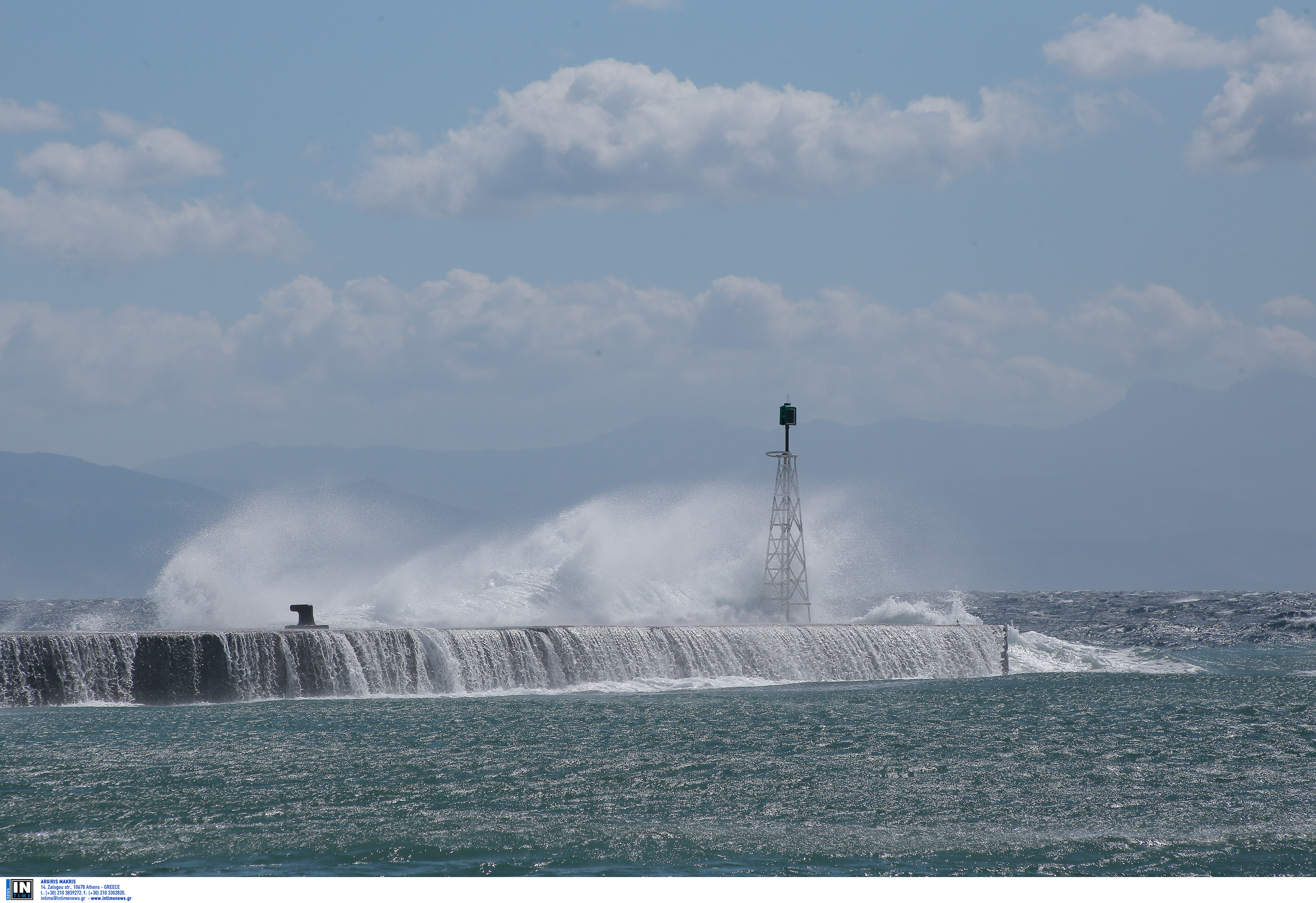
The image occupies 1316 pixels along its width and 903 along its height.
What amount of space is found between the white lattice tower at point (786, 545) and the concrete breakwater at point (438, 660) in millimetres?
7866

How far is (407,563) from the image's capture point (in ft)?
180

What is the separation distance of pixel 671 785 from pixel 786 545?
30.7 meters

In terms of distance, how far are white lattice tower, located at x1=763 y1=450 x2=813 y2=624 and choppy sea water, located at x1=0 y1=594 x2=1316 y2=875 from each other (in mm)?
16071

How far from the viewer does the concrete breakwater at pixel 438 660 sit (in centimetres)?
2934

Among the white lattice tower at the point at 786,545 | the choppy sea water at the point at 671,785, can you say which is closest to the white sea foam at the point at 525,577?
the white lattice tower at the point at 786,545

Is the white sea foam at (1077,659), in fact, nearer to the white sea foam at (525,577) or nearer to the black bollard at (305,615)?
the white sea foam at (525,577)

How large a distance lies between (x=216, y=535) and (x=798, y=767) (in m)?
40.0

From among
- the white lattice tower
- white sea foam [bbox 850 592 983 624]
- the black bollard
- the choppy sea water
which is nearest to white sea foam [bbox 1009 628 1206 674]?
white sea foam [bbox 850 592 983 624]

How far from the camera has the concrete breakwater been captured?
2934cm

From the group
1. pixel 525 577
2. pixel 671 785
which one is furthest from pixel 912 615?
pixel 671 785

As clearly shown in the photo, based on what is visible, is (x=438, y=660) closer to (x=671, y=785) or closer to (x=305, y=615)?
(x=305, y=615)

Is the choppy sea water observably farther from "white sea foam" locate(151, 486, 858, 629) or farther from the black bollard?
"white sea foam" locate(151, 486, 858, 629)

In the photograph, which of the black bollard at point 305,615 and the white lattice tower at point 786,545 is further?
the white lattice tower at point 786,545
